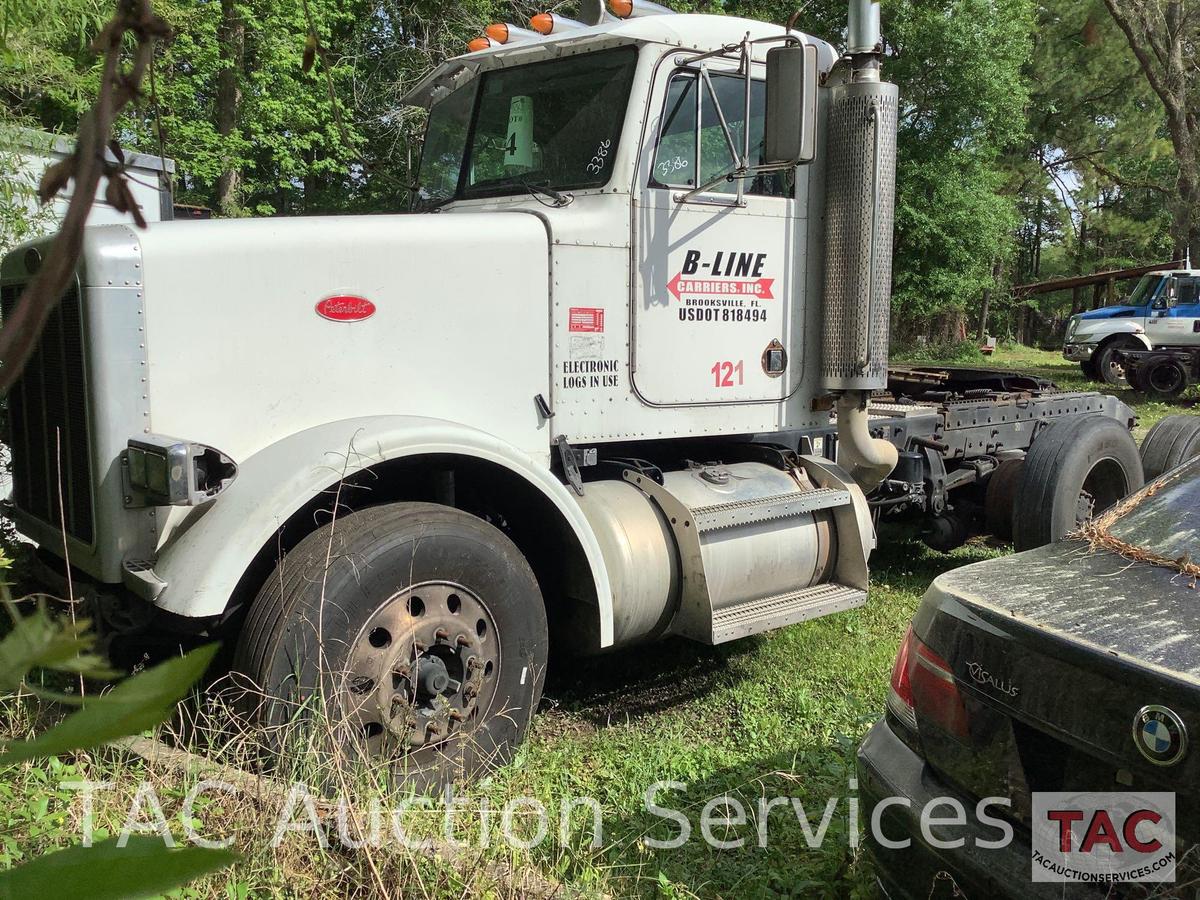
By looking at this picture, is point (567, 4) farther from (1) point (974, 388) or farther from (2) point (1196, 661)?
(2) point (1196, 661)

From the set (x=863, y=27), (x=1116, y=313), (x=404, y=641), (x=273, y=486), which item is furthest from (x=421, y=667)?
(x=1116, y=313)

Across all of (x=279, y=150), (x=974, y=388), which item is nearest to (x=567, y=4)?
(x=279, y=150)

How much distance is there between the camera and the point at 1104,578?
2.63m

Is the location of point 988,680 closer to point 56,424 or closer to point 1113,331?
point 56,424

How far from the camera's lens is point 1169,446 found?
24.4 feet

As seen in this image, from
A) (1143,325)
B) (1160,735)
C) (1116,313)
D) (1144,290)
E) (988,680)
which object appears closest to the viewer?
(1160,735)

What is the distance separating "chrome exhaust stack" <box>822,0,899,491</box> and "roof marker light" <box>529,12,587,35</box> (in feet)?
4.30

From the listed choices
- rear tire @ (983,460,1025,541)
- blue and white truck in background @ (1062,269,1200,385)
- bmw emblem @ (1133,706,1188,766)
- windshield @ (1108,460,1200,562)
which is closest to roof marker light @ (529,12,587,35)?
windshield @ (1108,460,1200,562)

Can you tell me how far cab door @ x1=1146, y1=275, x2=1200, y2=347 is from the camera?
20.9 m

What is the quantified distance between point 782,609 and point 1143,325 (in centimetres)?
2016

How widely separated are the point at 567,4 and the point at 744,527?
11.7m

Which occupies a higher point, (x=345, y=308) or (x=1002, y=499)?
(x=345, y=308)

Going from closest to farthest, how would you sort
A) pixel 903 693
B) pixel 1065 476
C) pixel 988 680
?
pixel 988 680 < pixel 903 693 < pixel 1065 476

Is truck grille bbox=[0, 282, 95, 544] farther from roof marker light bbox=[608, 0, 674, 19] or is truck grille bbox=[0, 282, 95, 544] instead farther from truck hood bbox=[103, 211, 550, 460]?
roof marker light bbox=[608, 0, 674, 19]
